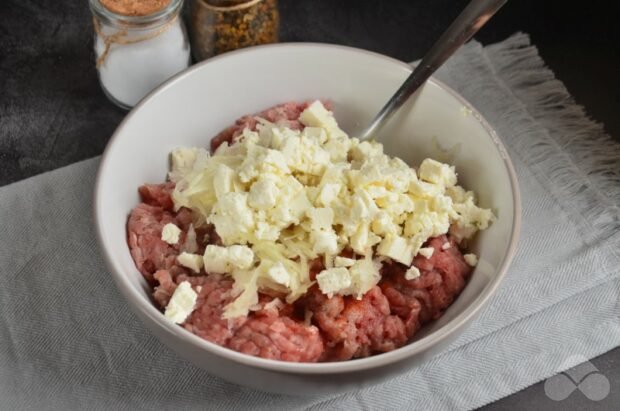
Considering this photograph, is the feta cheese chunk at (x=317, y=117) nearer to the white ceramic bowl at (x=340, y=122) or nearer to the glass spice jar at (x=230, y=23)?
the white ceramic bowl at (x=340, y=122)

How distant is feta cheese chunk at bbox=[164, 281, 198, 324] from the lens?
1.44 metres

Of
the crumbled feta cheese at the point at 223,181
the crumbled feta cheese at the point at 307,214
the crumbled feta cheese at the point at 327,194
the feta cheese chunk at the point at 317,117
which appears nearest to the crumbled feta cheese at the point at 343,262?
the crumbled feta cheese at the point at 307,214

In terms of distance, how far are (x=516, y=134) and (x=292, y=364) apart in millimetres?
1040

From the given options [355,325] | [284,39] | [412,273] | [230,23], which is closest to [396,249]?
[412,273]

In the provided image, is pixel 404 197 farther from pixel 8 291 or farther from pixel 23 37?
pixel 23 37

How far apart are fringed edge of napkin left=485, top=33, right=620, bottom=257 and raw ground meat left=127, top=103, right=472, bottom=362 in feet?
1.59

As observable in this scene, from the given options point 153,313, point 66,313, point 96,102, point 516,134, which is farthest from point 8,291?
point 516,134

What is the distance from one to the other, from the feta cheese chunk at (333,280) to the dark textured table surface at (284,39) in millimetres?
899

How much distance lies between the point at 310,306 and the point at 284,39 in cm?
113

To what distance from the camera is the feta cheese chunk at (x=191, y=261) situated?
1.52 metres

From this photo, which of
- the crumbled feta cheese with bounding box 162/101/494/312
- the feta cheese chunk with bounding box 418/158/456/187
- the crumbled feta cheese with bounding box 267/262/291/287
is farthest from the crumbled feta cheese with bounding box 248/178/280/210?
the feta cheese chunk with bounding box 418/158/456/187

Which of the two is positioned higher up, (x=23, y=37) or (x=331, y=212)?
(x=331, y=212)

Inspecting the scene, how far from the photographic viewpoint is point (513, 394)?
5.43 feet

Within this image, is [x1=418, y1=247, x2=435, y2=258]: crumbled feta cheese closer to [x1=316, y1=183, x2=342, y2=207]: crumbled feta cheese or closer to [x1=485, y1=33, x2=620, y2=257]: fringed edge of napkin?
[x1=316, y1=183, x2=342, y2=207]: crumbled feta cheese
